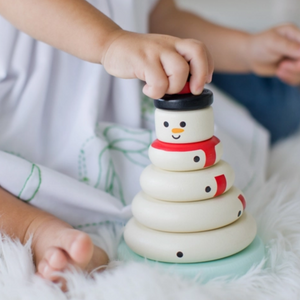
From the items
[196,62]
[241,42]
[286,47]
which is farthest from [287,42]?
[196,62]

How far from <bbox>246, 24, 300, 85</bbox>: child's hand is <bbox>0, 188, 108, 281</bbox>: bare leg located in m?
0.60

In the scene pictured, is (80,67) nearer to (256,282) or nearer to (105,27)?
(105,27)

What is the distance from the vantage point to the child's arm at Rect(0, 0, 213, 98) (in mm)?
504

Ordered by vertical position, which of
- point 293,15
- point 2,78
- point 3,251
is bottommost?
point 3,251

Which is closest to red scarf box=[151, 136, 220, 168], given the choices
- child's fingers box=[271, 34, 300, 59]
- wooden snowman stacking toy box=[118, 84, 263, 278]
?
wooden snowman stacking toy box=[118, 84, 263, 278]

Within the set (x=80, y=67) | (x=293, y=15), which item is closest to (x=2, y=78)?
(x=80, y=67)

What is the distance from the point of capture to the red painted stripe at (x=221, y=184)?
530mm

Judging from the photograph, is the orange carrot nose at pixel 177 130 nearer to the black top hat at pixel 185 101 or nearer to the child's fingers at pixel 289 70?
the black top hat at pixel 185 101

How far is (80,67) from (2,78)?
5.6 inches

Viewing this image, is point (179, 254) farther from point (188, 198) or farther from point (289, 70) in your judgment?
point (289, 70)

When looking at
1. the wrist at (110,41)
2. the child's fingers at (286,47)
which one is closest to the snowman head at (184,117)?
the wrist at (110,41)

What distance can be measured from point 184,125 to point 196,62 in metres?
0.08

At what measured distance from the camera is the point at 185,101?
→ 51cm

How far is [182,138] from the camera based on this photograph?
0.52 metres
